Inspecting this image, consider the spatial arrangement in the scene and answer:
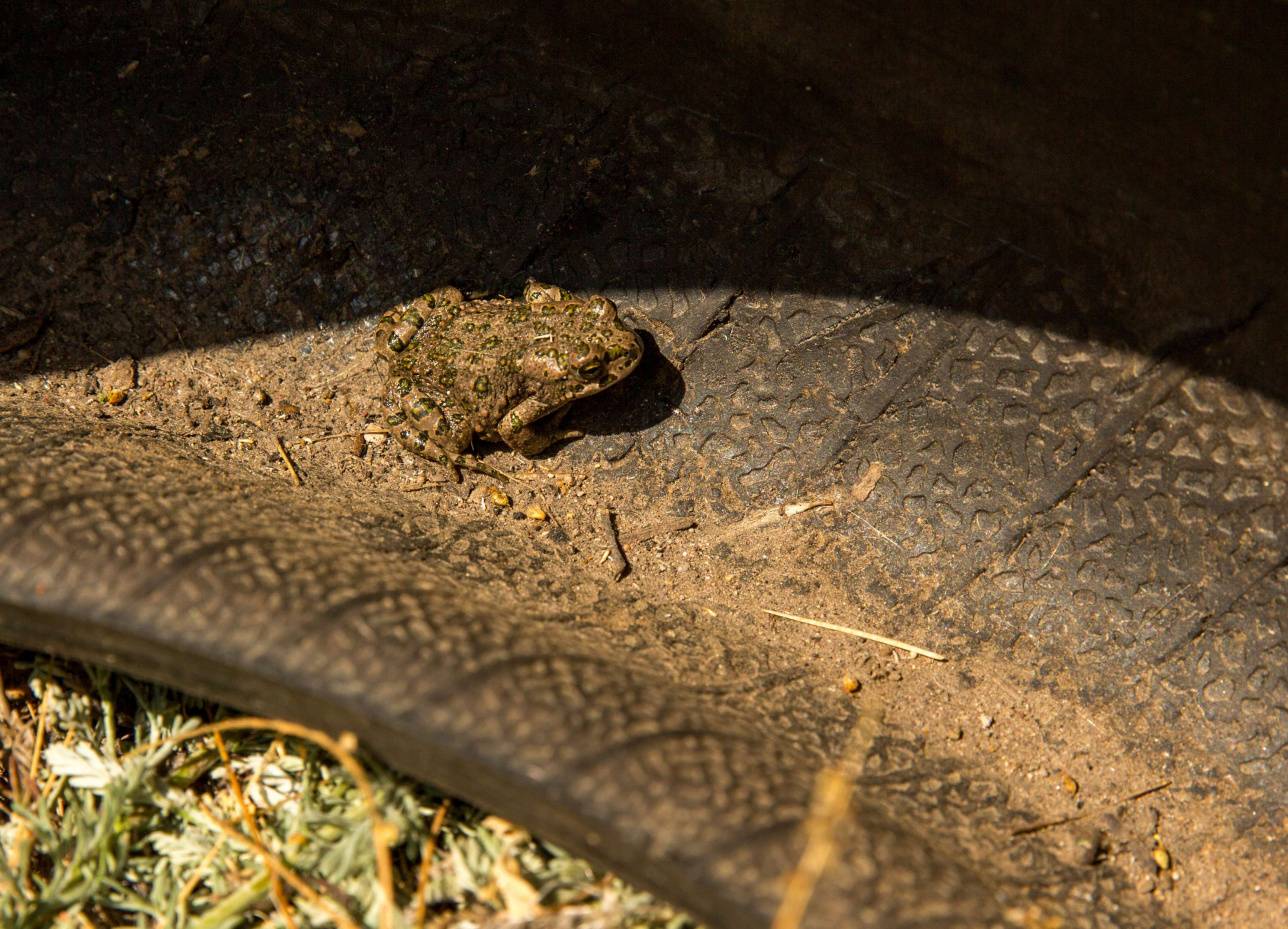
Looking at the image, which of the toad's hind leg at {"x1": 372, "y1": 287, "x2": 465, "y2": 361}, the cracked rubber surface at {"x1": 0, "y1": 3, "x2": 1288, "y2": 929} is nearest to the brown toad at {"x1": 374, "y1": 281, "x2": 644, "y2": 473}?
the toad's hind leg at {"x1": 372, "y1": 287, "x2": 465, "y2": 361}

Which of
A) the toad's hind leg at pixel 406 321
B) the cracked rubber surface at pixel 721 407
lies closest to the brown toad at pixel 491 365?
the toad's hind leg at pixel 406 321

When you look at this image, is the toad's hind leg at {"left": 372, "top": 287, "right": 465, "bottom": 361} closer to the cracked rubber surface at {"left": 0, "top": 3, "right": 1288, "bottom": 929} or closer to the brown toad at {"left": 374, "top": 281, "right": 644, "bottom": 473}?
the brown toad at {"left": 374, "top": 281, "right": 644, "bottom": 473}

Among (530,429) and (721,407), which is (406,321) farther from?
(721,407)

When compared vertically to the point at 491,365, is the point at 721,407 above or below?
below

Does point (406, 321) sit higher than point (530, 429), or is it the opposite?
point (406, 321)

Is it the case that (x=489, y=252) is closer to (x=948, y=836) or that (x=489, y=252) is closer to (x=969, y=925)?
(x=948, y=836)

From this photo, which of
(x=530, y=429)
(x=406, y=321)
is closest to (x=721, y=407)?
(x=530, y=429)

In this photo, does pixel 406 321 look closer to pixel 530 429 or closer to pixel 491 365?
pixel 491 365

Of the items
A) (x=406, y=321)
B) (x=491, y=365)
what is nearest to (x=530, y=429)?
(x=491, y=365)
